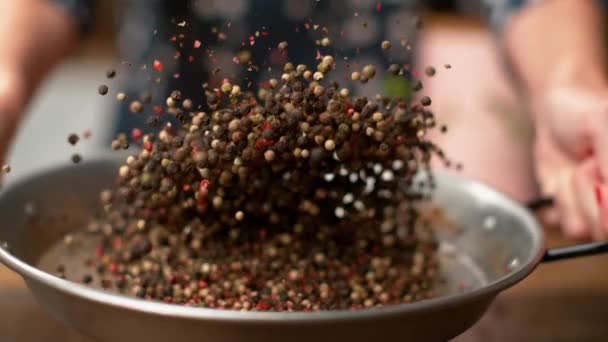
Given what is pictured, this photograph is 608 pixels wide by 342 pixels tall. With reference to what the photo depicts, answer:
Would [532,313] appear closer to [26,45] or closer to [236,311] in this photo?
[236,311]

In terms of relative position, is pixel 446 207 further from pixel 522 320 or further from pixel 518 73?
pixel 518 73

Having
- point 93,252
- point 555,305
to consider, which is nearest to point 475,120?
point 555,305

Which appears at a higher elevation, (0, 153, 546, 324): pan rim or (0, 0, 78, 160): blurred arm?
(0, 0, 78, 160): blurred arm

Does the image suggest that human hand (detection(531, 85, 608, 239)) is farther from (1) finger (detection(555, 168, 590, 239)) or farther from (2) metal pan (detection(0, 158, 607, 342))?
(2) metal pan (detection(0, 158, 607, 342))

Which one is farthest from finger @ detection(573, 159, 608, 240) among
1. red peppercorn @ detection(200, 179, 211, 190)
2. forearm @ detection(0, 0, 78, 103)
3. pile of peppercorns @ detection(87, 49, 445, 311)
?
forearm @ detection(0, 0, 78, 103)

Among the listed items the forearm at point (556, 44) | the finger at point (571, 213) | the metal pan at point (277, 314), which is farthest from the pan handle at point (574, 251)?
the forearm at point (556, 44)

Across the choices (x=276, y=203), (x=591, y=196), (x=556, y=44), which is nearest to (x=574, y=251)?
(x=591, y=196)

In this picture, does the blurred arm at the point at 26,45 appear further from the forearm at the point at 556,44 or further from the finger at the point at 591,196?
the forearm at the point at 556,44
